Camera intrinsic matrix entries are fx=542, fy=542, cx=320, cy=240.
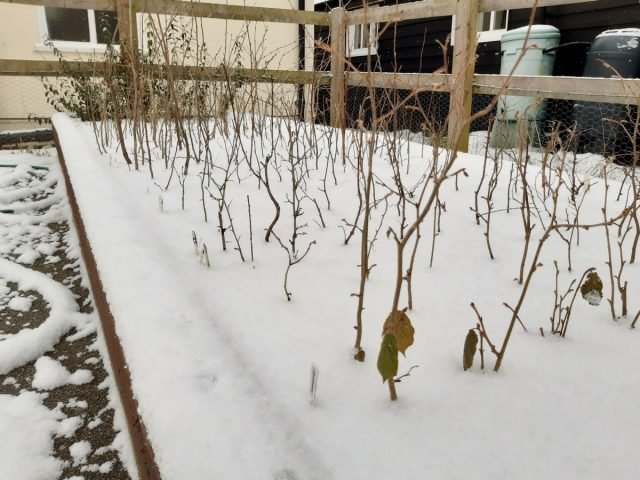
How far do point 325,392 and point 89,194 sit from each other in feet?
5.23

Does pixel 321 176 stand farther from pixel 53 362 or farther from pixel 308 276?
pixel 53 362

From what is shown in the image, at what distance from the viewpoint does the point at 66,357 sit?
5.51ft

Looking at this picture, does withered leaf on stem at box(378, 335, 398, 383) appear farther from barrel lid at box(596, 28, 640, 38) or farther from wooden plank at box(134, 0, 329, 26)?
barrel lid at box(596, 28, 640, 38)

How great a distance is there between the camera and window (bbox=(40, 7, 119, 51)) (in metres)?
8.29

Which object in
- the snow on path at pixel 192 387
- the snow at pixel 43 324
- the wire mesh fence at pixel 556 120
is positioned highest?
the wire mesh fence at pixel 556 120

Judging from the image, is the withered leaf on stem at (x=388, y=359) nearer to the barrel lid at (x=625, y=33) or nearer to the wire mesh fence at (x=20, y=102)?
the barrel lid at (x=625, y=33)

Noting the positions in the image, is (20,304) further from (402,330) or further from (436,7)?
(436,7)

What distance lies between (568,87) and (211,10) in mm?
3428

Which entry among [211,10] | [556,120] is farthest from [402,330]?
[556,120]

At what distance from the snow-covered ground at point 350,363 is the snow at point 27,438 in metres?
0.33

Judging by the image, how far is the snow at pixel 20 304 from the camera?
1974 mm

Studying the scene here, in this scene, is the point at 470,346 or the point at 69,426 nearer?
the point at 470,346

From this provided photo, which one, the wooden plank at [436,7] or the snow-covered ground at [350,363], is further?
the wooden plank at [436,7]

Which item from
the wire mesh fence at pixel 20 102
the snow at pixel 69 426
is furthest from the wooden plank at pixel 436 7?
the wire mesh fence at pixel 20 102
